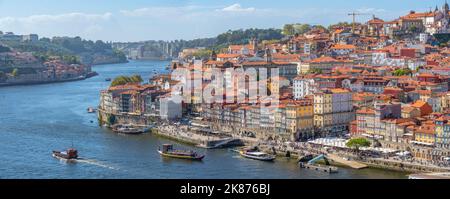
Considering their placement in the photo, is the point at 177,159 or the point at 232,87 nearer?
the point at 177,159

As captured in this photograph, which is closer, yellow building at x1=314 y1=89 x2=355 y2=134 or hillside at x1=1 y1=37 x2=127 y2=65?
yellow building at x1=314 y1=89 x2=355 y2=134

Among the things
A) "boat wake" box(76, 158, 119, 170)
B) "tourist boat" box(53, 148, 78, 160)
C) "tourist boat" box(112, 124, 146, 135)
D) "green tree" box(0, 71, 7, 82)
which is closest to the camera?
"boat wake" box(76, 158, 119, 170)

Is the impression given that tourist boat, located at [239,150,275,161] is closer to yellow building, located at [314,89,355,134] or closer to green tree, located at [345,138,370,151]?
green tree, located at [345,138,370,151]

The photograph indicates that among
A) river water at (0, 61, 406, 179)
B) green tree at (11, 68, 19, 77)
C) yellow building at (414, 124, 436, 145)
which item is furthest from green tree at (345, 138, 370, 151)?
green tree at (11, 68, 19, 77)

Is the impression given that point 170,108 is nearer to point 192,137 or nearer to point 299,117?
point 192,137
